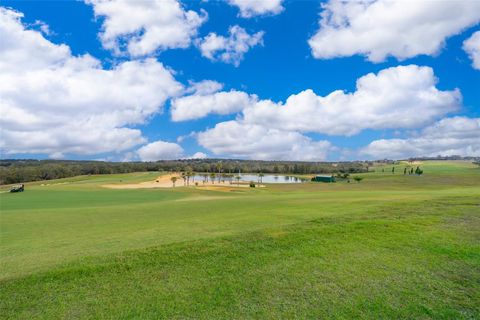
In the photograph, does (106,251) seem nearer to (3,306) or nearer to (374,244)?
(3,306)

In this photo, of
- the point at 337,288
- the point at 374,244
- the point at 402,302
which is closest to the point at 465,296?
the point at 402,302

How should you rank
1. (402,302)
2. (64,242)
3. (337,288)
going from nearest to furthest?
(402,302) < (337,288) < (64,242)

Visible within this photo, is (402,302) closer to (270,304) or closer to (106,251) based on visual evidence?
(270,304)

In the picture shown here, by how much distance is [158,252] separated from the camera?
35.5ft

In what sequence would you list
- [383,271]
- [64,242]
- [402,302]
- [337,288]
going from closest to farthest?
1. [402,302]
2. [337,288]
3. [383,271]
4. [64,242]

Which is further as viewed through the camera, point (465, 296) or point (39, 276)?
point (39, 276)

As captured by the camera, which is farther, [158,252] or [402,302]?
[158,252]

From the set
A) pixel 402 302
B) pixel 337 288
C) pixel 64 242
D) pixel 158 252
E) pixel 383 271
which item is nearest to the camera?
pixel 402 302

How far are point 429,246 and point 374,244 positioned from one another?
1.83m

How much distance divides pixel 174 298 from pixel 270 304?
246cm

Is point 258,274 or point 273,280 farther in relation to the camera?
point 258,274

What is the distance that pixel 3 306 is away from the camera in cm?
772

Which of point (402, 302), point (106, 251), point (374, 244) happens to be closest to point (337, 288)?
point (402, 302)

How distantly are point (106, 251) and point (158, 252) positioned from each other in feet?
7.23
